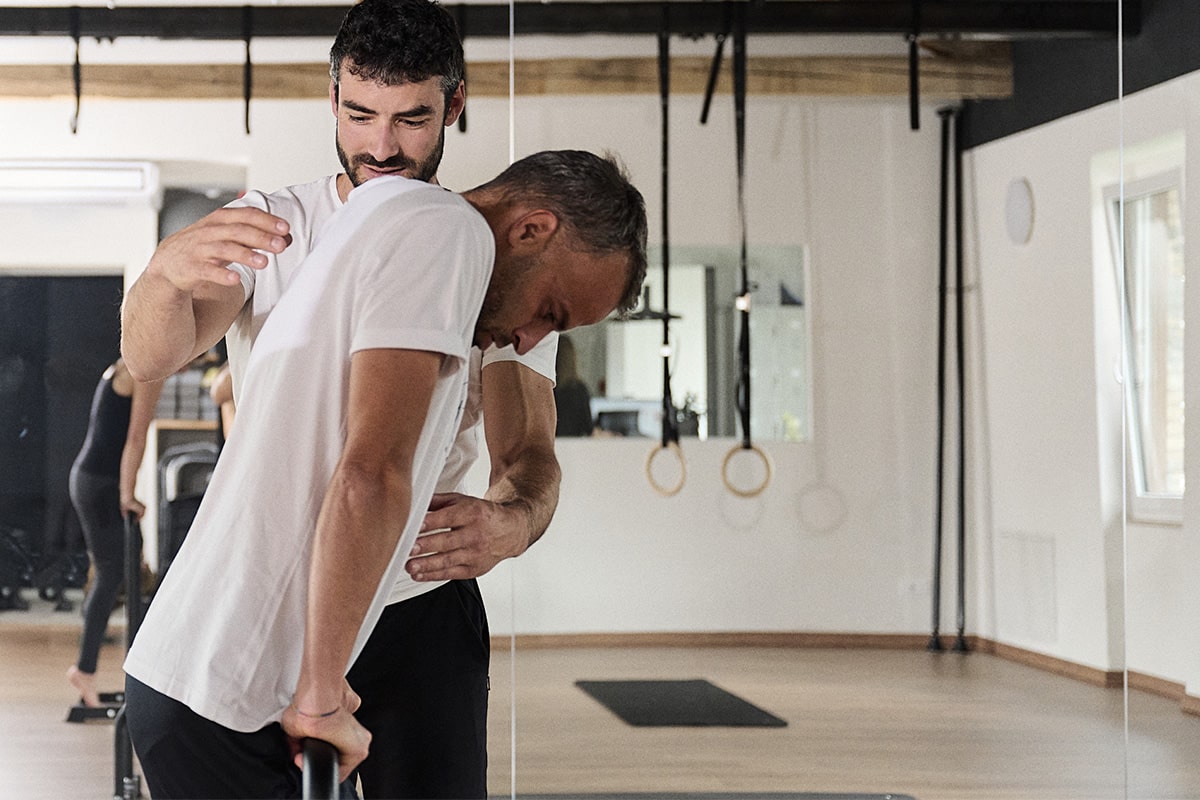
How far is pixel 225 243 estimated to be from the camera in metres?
1.32

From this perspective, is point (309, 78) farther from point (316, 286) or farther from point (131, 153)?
point (316, 286)

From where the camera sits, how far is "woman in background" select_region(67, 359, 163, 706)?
10.7 ft

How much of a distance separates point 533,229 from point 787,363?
193 cm

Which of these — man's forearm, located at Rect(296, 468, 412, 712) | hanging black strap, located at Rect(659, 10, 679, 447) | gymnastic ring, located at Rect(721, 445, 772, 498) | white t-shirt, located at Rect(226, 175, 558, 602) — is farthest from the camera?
gymnastic ring, located at Rect(721, 445, 772, 498)

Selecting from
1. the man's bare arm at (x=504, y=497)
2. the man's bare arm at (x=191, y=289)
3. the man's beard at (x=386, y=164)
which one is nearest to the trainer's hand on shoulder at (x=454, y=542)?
the man's bare arm at (x=504, y=497)

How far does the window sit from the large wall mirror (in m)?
0.23

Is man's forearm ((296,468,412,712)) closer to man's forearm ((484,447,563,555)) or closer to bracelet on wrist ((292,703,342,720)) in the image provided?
bracelet on wrist ((292,703,342,720))

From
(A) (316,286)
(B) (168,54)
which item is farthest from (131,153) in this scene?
(A) (316,286)

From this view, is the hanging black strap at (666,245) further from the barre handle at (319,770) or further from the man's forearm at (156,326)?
the barre handle at (319,770)

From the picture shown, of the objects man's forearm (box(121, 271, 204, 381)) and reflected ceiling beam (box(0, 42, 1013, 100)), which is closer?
man's forearm (box(121, 271, 204, 381))

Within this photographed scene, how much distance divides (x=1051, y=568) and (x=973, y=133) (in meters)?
1.17

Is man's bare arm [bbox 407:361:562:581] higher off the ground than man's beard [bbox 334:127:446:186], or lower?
lower

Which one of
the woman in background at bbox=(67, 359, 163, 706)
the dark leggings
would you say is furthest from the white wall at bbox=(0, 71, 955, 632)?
the dark leggings

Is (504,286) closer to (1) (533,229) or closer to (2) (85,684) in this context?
(1) (533,229)
